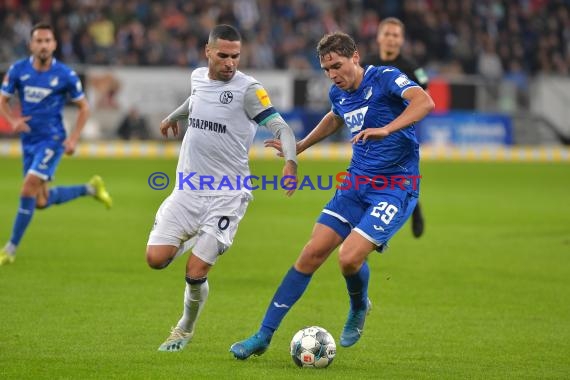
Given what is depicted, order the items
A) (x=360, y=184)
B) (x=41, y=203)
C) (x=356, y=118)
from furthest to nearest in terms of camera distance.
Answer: (x=41, y=203), (x=356, y=118), (x=360, y=184)

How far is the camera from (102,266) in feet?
38.1

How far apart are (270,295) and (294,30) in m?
22.5

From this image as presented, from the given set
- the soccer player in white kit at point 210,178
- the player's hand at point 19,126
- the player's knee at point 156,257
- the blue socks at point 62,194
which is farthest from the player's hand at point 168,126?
the blue socks at point 62,194

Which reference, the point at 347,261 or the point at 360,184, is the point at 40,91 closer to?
the point at 360,184

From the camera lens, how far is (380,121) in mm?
7762

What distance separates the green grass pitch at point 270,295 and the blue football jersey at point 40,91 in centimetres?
143

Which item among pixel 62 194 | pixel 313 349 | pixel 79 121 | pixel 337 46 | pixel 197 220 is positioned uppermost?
pixel 337 46

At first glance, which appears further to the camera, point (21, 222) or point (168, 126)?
point (21, 222)

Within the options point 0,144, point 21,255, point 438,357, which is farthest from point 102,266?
point 0,144

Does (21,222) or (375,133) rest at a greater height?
(375,133)

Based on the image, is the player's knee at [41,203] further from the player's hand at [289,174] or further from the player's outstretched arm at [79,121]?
the player's hand at [289,174]

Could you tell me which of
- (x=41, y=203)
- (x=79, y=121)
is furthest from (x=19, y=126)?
(x=41, y=203)

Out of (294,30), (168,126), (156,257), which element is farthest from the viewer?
(294,30)

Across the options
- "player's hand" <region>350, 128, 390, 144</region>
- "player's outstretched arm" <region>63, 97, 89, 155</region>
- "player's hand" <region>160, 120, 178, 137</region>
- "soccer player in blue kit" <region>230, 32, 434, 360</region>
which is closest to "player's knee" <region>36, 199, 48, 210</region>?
"player's outstretched arm" <region>63, 97, 89, 155</region>
